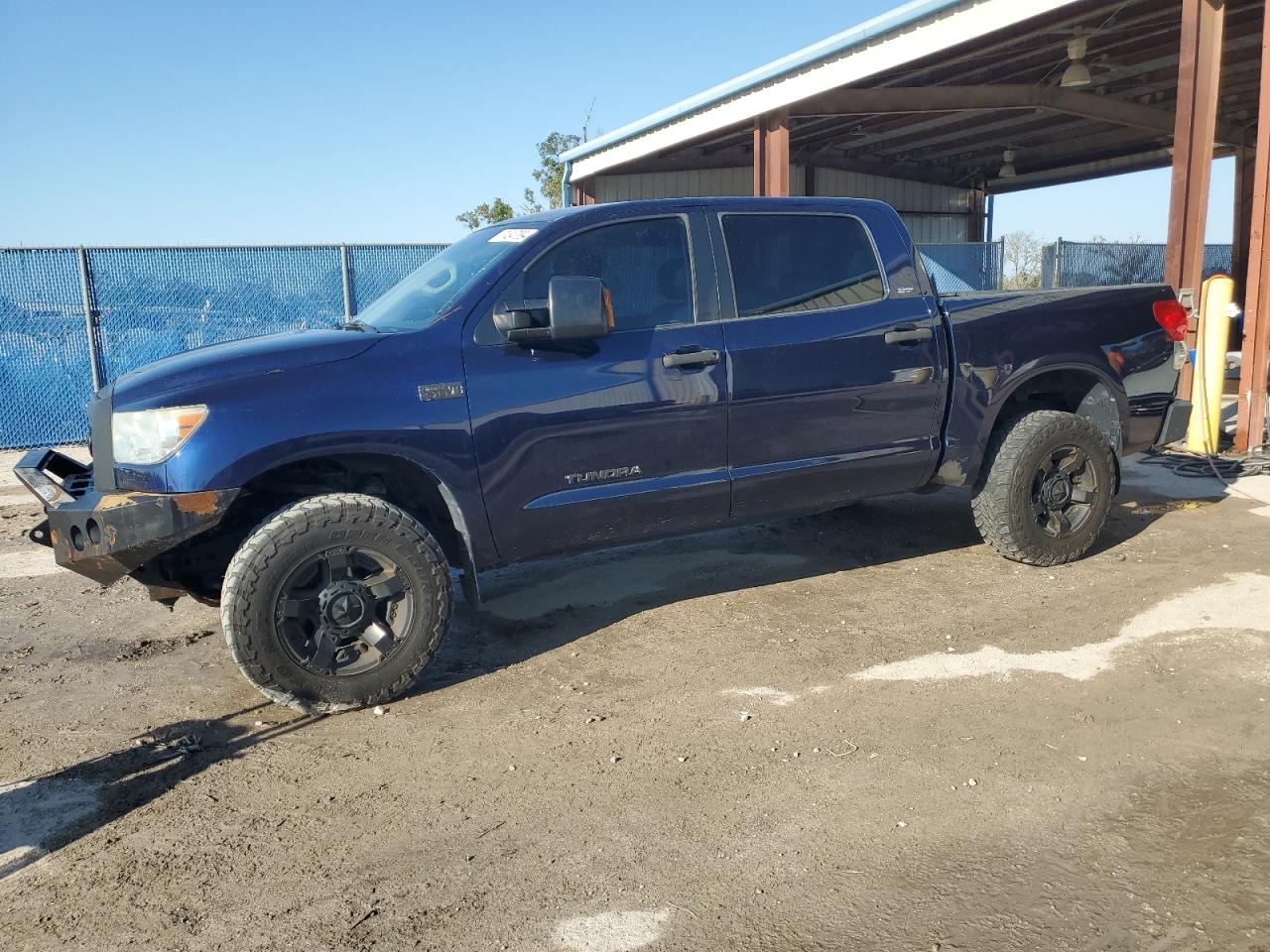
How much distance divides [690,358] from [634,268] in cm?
48

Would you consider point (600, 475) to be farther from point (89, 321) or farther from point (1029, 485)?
point (89, 321)

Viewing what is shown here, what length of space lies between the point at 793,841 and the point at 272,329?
1113 centimetres

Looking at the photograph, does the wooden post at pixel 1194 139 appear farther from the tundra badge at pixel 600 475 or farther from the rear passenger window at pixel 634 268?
the tundra badge at pixel 600 475

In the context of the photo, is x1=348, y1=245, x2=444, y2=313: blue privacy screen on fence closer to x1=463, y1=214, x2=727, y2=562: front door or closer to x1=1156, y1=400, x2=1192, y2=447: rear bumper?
x1=463, y1=214, x2=727, y2=562: front door

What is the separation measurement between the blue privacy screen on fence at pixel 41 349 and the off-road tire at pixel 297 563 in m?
9.40

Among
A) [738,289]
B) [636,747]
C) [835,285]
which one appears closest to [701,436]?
[738,289]

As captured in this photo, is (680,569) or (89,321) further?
(89,321)

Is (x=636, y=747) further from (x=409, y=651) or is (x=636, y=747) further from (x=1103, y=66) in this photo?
(x=1103, y=66)

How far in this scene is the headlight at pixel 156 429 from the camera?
3545mm

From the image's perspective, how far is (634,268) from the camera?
14.4ft

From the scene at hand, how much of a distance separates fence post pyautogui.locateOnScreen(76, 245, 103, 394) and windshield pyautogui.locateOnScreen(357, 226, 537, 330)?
27.4 feet

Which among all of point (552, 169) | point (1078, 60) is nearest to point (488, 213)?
point (552, 169)

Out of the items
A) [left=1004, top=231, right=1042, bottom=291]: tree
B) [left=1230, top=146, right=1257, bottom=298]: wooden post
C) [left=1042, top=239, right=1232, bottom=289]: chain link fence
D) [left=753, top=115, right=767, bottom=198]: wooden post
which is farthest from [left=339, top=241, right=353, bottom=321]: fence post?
[left=1004, top=231, right=1042, bottom=291]: tree

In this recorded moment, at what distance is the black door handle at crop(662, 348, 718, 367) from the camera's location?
4.27m
